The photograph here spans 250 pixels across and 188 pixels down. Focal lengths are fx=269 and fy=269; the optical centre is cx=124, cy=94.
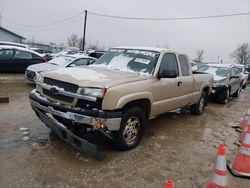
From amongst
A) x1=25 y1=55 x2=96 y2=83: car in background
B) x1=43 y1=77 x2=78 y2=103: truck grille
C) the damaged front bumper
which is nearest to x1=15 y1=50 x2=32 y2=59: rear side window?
x1=25 y1=55 x2=96 y2=83: car in background

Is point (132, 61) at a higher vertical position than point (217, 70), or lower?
higher

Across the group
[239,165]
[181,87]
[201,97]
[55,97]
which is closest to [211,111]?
[201,97]

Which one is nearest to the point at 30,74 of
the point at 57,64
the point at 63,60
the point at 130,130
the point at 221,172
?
the point at 57,64

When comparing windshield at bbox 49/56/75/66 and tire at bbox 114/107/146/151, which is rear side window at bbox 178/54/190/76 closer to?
tire at bbox 114/107/146/151

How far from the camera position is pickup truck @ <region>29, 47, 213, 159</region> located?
13.3 feet

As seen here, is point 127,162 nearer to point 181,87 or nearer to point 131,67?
point 131,67

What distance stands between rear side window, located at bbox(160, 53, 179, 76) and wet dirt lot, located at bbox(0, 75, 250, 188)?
58.8 inches

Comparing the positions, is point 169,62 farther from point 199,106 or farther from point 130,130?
point 199,106

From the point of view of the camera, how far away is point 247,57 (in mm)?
76062

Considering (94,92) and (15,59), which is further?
(15,59)

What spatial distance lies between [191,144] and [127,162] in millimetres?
1779

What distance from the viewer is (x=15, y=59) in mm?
13195

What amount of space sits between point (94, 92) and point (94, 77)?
459mm

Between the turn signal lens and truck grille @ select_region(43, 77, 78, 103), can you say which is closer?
the turn signal lens
